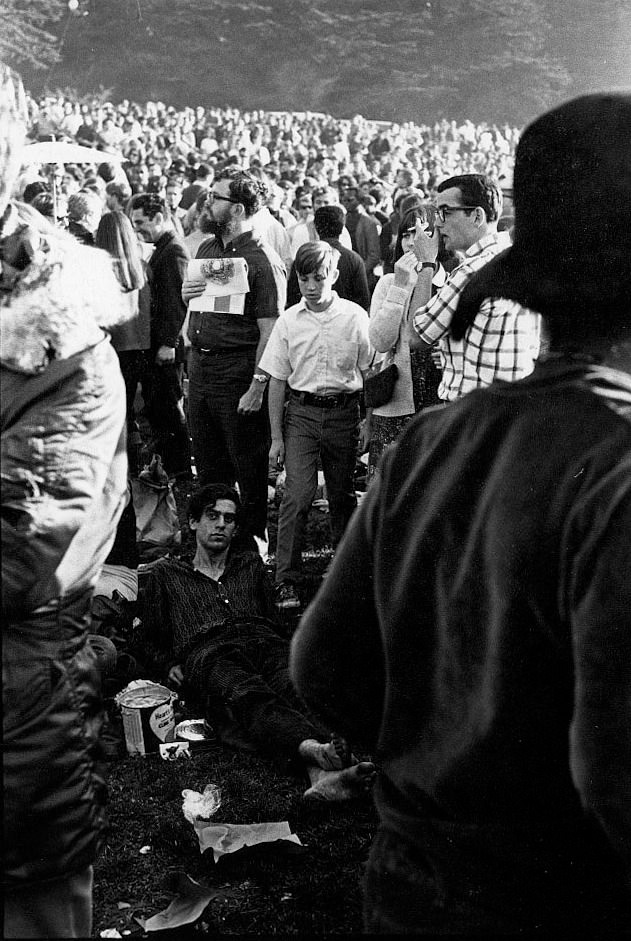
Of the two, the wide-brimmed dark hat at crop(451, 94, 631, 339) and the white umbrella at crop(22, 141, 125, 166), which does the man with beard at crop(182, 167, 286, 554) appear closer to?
the white umbrella at crop(22, 141, 125, 166)

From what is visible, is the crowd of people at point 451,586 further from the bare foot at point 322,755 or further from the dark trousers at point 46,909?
the bare foot at point 322,755

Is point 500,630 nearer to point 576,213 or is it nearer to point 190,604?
point 576,213

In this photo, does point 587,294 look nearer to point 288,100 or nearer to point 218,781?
point 218,781

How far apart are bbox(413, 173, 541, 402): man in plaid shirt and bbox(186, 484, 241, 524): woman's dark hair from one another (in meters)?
1.17

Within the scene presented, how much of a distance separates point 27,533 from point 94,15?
51081 mm

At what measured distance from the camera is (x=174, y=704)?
181 inches

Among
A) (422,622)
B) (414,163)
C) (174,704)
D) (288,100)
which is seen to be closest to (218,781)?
(174,704)

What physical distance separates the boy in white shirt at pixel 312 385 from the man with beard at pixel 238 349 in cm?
21

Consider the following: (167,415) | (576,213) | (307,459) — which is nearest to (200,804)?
(307,459)

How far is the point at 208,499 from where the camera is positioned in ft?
16.7

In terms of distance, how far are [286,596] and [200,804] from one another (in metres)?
1.88

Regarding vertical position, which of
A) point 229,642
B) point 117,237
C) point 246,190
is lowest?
point 229,642

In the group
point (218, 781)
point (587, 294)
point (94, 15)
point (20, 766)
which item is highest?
point (94, 15)

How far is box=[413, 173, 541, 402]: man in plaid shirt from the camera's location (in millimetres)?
3918
